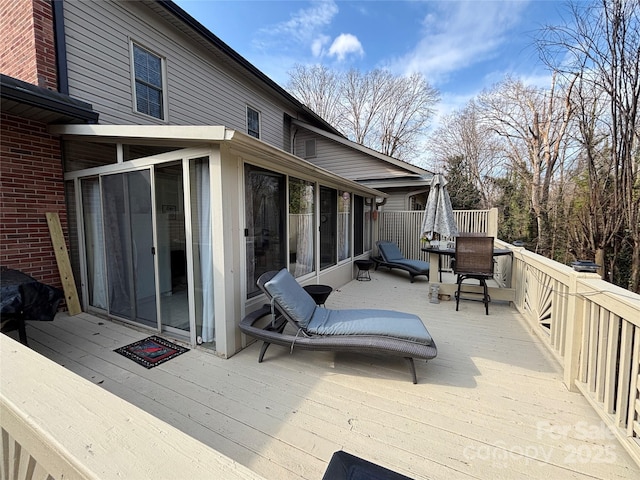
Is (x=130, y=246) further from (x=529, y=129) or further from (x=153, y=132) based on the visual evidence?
(x=529, y=129)

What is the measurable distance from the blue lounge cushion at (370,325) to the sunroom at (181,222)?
1002 mm

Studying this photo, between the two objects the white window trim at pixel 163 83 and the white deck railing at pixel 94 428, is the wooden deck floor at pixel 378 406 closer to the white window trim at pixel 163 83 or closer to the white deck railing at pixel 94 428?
the white deck railing at pixel 94 428

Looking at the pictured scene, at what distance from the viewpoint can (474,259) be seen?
16.1 ft

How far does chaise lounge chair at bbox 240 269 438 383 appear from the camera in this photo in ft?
8.81

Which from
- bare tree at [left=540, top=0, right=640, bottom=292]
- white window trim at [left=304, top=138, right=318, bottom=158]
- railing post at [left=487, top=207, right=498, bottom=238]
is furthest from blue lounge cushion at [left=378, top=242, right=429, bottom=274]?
white window trim at [left=304, top=138, right=318, bottom=158]

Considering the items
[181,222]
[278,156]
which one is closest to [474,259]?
[278,156]

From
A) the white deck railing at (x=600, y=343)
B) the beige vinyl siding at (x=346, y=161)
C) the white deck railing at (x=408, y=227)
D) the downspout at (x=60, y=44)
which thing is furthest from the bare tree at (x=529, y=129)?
the downspout at (x=60, y=44)

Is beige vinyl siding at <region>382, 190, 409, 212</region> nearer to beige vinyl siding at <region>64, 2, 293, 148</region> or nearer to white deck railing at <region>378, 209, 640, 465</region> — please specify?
Result: beige vinyl siding at <region>64, 2, 293, 148</region>

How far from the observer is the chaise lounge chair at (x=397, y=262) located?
6977 mm

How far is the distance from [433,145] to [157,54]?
1669cm

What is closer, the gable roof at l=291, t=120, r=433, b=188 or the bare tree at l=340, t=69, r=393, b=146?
the gable roof at l=291, t=120, r=433, b=188

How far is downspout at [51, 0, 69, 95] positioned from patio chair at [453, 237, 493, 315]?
704 centimetres

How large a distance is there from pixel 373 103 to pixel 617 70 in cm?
1599

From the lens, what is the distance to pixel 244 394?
2.51 meters
